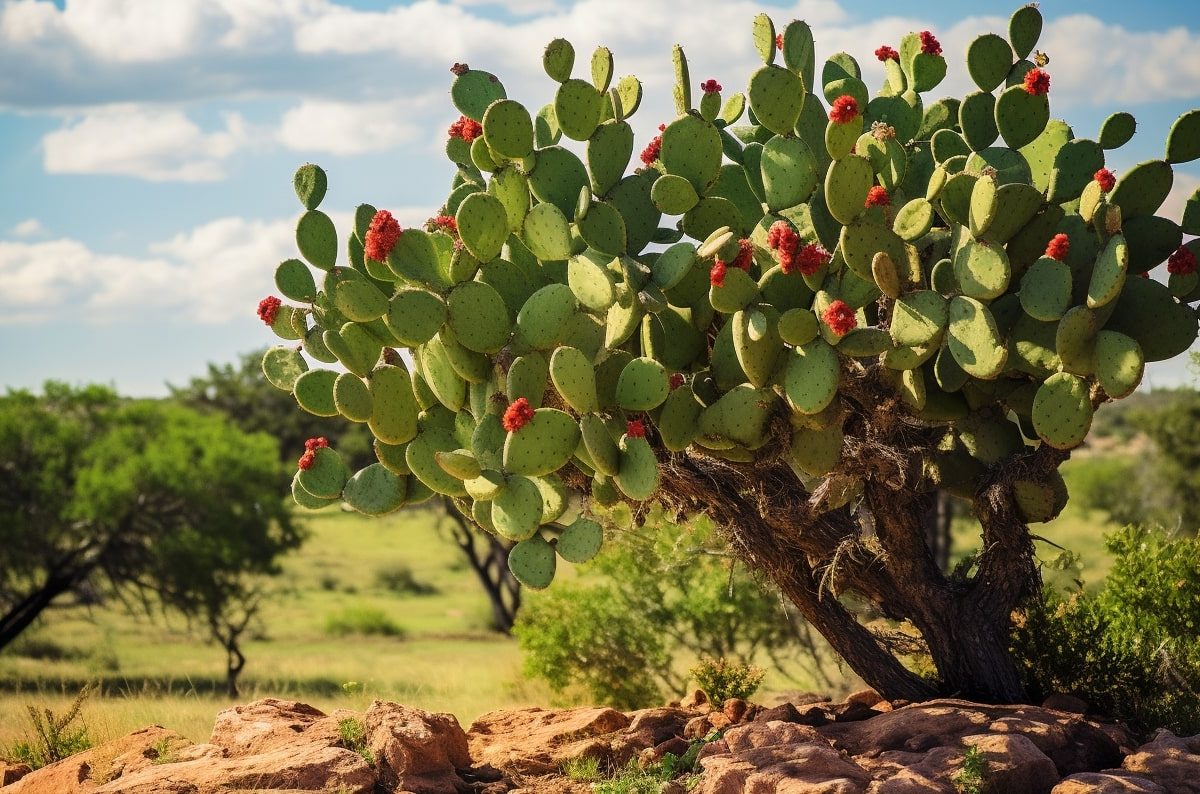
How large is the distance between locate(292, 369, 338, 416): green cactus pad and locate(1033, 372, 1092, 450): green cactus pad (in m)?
3.43

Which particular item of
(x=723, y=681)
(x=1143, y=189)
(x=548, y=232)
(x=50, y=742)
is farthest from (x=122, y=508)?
(x=1143, y=189)

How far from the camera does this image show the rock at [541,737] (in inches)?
261

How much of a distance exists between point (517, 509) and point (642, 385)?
81 cm

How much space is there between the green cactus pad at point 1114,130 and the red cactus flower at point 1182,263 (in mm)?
734

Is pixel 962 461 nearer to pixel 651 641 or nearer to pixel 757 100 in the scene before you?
pixel 757 100

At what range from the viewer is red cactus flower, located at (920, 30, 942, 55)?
22.6ft

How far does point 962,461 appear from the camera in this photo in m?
6.86


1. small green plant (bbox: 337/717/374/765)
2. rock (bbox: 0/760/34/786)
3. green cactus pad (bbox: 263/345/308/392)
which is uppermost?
green cactus pad (bbox: 263/345/308/392)

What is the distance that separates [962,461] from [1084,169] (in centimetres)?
168

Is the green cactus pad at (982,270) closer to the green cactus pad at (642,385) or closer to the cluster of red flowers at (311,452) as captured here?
the green cactus pad at (642,385)

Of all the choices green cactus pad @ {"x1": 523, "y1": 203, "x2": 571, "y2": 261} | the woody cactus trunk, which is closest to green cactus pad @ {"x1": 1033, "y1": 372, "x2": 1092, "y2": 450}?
the woody cactus trunk

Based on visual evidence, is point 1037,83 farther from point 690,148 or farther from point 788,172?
point 690,148

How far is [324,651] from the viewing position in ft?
84.2

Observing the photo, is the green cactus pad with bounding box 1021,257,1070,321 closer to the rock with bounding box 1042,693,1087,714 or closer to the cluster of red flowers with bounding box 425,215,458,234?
the rock with bounding box 1042,693,1087,714
